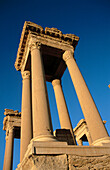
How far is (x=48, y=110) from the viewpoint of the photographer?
11.2 meters

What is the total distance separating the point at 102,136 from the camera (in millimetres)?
10875

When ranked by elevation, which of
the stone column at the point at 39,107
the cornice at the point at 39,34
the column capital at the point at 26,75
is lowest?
the stone column at the point at 39,107

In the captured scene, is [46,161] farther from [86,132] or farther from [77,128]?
[77,128]

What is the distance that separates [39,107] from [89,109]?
5191 millimetres

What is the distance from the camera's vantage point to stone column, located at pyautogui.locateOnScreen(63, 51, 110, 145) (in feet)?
37.0

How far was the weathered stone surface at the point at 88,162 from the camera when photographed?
7703 millimetres

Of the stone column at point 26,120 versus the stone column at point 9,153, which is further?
the stone column at point 9,153

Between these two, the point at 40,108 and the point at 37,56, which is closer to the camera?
the point at 40,108

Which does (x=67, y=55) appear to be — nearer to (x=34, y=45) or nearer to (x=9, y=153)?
(x=34, y=45)

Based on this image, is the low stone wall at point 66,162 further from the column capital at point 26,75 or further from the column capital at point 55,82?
the column capital at point 55,82

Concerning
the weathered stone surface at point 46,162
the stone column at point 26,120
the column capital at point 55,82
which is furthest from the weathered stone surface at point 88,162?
the column capital at point 55,82

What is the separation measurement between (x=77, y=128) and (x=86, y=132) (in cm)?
428

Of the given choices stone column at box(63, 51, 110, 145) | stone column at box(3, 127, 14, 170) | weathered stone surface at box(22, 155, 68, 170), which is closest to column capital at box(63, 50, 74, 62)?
stone column at box(63, 51, 110, 145)

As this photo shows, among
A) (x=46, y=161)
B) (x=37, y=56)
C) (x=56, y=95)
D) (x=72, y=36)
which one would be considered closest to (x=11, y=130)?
(x=56, y=95)
